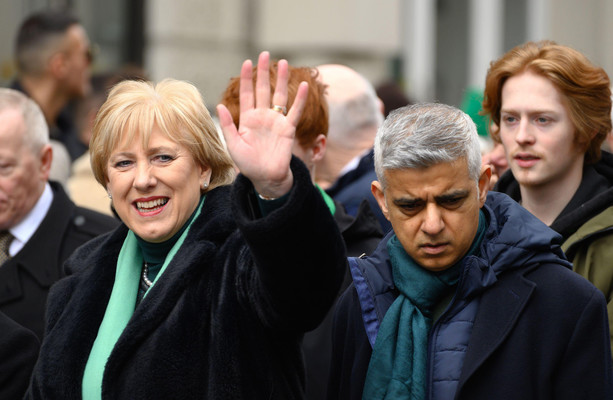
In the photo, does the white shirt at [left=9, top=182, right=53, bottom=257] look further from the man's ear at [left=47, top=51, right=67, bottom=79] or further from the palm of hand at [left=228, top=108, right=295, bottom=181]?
the man's ear at [left=47, top=51, right=67, bottom=79]

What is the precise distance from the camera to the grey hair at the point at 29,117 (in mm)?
4238

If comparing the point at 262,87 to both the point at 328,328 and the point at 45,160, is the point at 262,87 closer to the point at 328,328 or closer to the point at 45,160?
the point at 328,328

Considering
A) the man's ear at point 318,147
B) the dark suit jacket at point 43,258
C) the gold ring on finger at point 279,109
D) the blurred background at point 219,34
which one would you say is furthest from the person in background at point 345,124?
the blurred background at point 219,34

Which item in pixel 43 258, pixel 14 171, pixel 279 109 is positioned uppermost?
pixel 279 109

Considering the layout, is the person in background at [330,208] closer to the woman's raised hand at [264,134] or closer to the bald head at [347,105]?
the bald head at [347,105]

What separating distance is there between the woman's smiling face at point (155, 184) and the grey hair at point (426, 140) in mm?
575

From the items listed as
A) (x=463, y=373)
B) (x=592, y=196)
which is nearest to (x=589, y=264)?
(x=592, y=196)

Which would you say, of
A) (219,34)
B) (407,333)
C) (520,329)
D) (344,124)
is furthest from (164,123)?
(219,34)

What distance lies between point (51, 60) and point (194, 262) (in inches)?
159

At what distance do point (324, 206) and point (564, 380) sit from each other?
2.63ft

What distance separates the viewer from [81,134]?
7113 mm

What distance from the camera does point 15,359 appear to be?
11.4 feet

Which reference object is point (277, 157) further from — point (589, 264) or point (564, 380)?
point (589, 264)

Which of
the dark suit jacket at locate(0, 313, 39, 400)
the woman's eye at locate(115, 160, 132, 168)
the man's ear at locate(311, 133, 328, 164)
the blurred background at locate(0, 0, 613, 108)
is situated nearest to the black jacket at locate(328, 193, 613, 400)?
the woman's eye at locate(115, 160, 132, 168)
